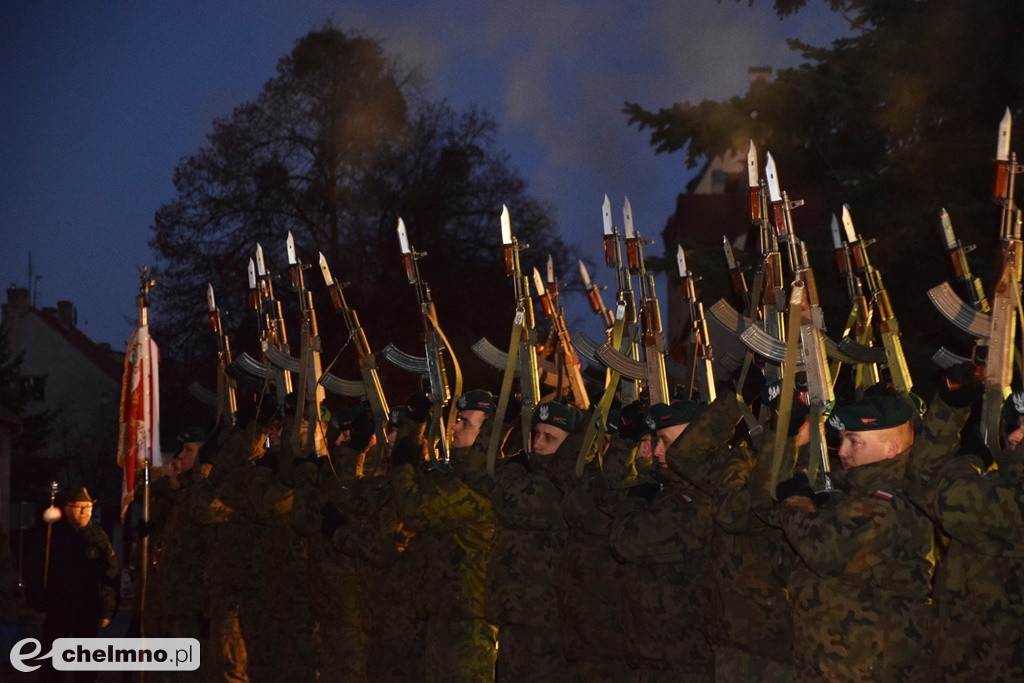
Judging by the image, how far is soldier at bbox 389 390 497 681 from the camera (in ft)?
27.5

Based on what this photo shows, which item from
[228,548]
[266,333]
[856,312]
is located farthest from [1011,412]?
[266,333]

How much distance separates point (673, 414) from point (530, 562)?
1421 millimetres

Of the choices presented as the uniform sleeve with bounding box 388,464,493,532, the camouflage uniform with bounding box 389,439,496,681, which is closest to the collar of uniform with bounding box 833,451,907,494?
the camouflage uniform with bounding box 389,439,496,681

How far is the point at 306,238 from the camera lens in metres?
23.9

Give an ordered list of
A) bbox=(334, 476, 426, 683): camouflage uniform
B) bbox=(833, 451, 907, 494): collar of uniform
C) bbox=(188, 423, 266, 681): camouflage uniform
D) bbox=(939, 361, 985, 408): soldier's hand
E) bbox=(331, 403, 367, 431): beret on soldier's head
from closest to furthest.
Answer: bbox=(833, 451, 907, 494): collar of uniform, bbox=(939, 361, 985, 408): soldier's hand, bbox=(334, 476, 426, 683): camouflage uniform, bbox=(331, 403, 367, 431): beret on soldier's head, bbox=(188, 423, 266, 681): camouflage uniform

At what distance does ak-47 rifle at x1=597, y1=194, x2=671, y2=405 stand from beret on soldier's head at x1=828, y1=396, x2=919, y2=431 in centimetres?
206

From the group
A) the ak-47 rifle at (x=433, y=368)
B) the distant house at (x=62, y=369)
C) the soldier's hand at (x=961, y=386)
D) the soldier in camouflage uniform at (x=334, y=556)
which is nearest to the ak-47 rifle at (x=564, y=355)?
the ak-47 rifle at (x=433, y=368)

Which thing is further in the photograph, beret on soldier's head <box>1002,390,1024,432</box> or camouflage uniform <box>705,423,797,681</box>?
camouflage uniform <box>705,423,797,681</box>

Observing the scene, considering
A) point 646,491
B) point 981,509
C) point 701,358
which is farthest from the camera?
point 701,358

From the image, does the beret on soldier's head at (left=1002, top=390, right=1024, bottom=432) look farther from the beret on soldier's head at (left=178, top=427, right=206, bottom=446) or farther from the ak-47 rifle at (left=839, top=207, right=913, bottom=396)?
the beret on soldier's head at (left=178, top=427, right=206, bottom=446)

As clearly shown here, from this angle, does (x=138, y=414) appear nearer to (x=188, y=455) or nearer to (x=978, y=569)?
(x=188, y=455)

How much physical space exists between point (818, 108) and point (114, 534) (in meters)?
17.6

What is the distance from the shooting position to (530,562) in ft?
25.6

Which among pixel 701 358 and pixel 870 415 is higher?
pixel 701 358
